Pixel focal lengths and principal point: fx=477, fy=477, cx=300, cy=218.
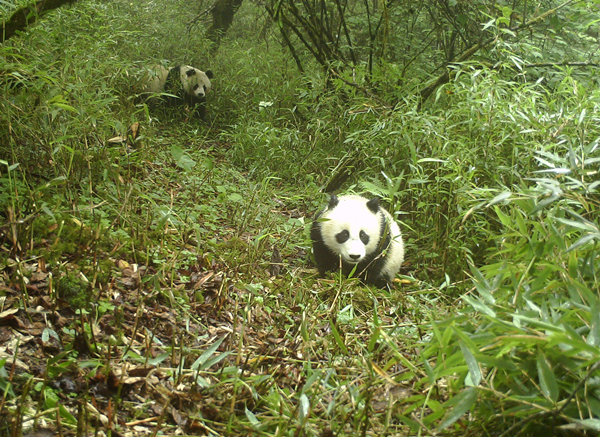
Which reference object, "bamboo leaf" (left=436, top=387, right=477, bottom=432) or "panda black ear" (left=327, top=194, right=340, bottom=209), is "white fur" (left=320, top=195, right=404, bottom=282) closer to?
"panda black ear" (left=327, top=194, right=340, bottom=209)

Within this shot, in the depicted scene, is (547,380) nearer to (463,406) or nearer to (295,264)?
(463,406)

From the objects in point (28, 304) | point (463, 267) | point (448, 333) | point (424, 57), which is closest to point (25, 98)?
point (28, 304)

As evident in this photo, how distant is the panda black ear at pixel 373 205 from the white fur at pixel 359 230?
0.02 m

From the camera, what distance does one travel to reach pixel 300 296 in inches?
120

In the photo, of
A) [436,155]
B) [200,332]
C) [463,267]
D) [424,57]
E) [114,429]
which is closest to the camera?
[114,429]

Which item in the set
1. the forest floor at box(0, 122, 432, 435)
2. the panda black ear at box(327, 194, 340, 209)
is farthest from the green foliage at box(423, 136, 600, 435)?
the panda black ear at box(327, 194, 340, 209)

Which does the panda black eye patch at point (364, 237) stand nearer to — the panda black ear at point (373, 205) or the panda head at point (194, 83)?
the panda black ear at point (373, 205)

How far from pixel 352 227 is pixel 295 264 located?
0.56 meters

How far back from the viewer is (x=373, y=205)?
147 inches

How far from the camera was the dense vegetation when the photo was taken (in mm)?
1579

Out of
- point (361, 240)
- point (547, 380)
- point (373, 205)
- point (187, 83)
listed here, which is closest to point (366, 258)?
point (361, 240)

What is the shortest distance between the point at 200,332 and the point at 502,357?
1521 mm

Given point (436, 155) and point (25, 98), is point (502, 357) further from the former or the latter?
point (25, 98)

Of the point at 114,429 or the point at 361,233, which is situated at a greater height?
the point at 114,429
